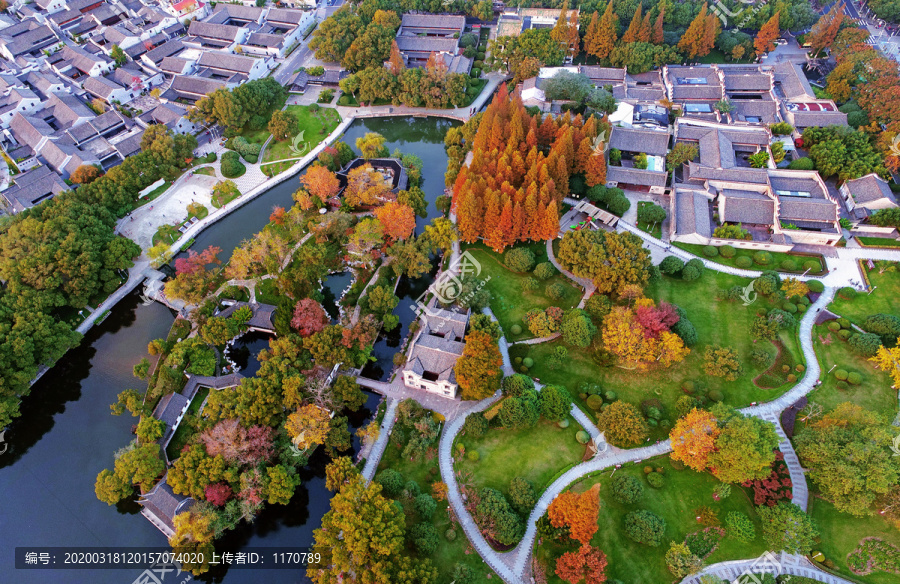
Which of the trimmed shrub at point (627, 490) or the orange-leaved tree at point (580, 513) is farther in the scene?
the trimmed shrub at point (627, 490)

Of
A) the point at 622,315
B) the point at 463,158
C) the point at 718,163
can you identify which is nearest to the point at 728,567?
the point at 622,315

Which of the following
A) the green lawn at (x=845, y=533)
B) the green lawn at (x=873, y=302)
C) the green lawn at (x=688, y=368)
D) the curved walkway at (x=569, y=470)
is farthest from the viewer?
the green lawn at (x=873, y=302)

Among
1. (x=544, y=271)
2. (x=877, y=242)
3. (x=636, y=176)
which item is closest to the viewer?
(x=544, y=271)

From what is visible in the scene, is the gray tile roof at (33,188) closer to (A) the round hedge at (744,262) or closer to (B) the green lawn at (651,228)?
(B) the green lawn at (651,228)

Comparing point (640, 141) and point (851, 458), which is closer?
point (851, 458)

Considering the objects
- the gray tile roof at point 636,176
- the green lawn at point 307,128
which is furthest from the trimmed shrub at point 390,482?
the green lawn at point 307,128

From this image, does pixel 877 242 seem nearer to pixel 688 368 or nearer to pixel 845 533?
pixel 688 368

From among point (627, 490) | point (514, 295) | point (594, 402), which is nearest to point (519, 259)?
point (514, 295)

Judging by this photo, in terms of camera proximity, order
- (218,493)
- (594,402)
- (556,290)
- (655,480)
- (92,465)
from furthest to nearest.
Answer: (556,290) < (594,402) < (92,465) < (655,480) < (218,493)
